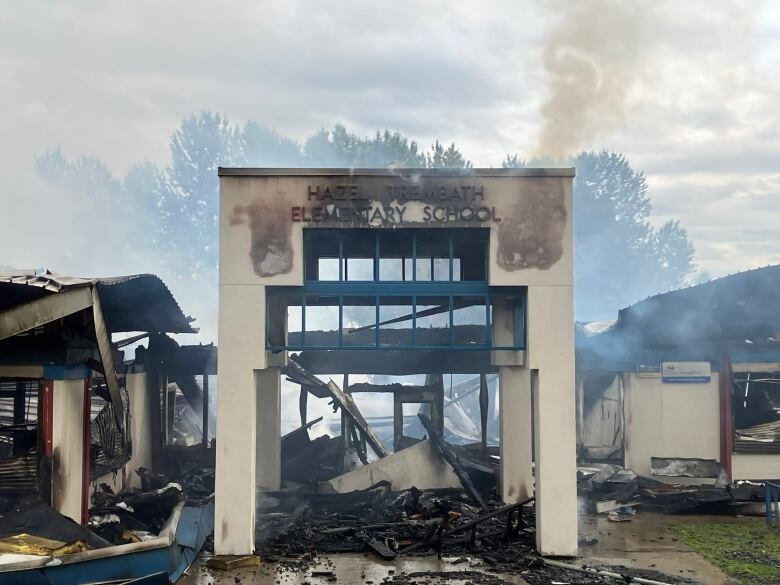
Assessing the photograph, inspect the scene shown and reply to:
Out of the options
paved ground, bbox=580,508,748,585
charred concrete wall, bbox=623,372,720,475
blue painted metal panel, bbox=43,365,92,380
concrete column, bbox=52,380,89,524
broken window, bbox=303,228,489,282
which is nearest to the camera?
paved ground, bbox=580,508,748,585

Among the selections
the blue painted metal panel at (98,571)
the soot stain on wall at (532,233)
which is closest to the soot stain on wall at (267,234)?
the soot stain on wall at (532,233)

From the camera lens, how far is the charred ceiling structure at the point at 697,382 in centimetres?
1958

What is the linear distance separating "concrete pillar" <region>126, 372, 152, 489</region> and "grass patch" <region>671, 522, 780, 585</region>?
1172 cm

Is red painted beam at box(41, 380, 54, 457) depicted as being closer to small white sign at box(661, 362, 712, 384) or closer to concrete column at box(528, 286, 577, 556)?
concrete column at box(528, 286, 577, 556)

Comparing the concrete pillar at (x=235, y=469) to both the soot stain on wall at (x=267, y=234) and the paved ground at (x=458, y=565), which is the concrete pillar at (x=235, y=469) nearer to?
the paved ground at (x=458, y=565)

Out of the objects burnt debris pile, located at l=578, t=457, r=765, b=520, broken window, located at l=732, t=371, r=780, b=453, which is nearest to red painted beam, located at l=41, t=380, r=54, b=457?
burnt debris pile, located at l=578, t=457, r=765, b=520

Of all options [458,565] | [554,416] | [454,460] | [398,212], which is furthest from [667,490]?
[398,212]

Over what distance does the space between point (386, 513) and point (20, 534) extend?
687 centimetres

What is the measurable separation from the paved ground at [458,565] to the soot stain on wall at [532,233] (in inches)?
192

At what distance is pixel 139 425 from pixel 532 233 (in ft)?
35.5

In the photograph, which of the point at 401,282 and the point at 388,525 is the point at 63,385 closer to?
the point at 401,282

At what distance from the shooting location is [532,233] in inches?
539

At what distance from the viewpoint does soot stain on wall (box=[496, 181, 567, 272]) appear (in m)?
13.7

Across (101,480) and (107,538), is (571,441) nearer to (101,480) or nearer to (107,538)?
(107,538)
